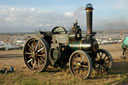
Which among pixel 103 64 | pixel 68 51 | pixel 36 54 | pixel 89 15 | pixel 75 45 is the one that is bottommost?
pixel 103 64

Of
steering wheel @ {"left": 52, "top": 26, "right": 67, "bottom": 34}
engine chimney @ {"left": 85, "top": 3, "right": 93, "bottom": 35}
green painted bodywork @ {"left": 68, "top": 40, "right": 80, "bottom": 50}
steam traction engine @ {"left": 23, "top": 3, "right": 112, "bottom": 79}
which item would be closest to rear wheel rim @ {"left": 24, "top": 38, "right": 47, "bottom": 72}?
steam traction engine @ {"left": 23, "top": 3, "right": 112, "bottom": 79}

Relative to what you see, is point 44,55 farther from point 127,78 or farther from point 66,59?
point 127,78

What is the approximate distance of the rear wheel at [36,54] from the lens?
777cm

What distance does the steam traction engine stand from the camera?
6957 mm

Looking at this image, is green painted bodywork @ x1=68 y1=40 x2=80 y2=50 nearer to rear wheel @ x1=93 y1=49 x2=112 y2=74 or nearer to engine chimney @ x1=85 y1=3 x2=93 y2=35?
engine chimney @ x1=85 y1=3 x2=93 y2=35

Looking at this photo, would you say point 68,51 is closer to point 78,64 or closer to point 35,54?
point 78,64

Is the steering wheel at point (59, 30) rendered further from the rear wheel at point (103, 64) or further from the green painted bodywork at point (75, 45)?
the rear wheel at point (103, 64)

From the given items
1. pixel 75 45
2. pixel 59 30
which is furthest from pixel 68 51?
pixel 59 30

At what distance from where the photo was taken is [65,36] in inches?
311

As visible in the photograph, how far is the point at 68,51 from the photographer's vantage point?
26.0 ft

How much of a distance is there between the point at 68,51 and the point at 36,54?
5.56 ft

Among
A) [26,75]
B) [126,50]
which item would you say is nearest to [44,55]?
[26,75]

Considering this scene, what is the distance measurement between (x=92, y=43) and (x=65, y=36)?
4.82ft

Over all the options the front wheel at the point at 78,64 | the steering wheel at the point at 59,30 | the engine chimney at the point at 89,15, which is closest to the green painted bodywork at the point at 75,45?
the front wheel at the point at 78,64
